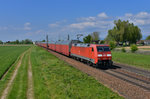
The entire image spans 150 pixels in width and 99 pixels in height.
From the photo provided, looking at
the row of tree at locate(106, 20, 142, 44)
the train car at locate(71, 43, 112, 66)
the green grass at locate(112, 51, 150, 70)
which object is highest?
the row of tree at locate(106, 20, 142, 44)

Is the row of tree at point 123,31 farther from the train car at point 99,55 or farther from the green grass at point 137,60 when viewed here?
the train car at point 99,55

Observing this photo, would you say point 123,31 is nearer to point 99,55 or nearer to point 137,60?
point 137,60

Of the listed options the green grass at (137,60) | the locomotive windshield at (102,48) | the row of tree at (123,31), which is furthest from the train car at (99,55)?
the row of tree at (123,31)

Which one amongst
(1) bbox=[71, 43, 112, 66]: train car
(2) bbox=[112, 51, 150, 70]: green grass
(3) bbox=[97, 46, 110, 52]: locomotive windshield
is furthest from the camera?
(2) bbox=[112, 51, 150, 70]: green grass

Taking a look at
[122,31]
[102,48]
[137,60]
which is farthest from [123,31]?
[102,48]

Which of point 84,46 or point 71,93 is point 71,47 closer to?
point 84,46

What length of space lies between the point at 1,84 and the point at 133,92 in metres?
10.4

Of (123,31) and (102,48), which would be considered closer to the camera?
(102,48)

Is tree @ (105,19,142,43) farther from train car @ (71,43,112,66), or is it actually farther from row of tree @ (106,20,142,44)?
train car @ (71,43,112,66)

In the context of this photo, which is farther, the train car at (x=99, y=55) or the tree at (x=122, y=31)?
the tree at (x=122, y=31)

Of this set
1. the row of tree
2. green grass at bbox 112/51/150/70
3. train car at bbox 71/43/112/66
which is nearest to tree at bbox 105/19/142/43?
the row of tree

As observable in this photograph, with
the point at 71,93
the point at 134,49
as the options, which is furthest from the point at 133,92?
the point at 134,49

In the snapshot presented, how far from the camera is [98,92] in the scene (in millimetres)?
11172

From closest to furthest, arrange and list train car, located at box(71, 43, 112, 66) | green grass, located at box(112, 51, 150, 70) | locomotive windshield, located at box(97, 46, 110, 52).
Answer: train car, located at box(71, 43, 112, 66)
locomotive windshield, located at box(97, 46, 110, 52)
green grass, located at box(112, 51, 150, 70)
